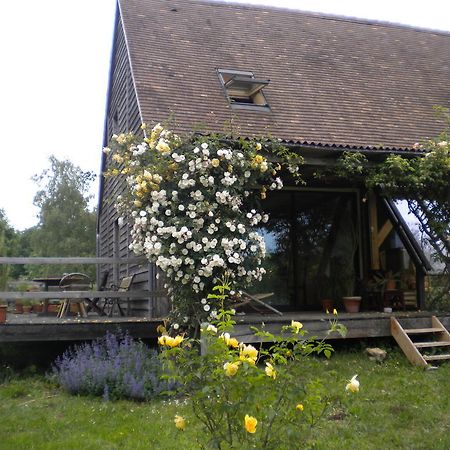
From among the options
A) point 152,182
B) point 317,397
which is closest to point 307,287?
point 152,182

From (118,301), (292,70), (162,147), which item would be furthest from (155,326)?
(292,70)

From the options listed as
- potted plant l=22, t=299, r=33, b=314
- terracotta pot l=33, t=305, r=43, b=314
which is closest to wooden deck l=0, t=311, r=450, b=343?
terracotta pot l=33, t=305, r=43, b=314

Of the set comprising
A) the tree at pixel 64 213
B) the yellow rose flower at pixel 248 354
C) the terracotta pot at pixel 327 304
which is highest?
the tree at pixel 64 213

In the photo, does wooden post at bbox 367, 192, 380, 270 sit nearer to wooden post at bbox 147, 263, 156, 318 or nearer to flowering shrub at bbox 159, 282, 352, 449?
wooden post at bbox 147, 263, 156, 318

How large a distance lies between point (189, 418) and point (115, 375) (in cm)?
140

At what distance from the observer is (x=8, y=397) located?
647cm

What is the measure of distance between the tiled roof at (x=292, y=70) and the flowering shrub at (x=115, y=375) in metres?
3.44

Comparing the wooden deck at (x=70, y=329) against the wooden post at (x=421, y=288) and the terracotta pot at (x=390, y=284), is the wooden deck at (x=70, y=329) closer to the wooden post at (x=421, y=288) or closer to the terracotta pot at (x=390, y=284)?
the terracotta pot at (x=390, y=284)

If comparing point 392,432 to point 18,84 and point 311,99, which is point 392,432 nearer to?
point 311,99

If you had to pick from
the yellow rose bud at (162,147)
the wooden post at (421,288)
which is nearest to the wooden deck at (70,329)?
the yellow rose bud at (162,147)

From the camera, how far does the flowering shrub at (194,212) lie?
6988mm

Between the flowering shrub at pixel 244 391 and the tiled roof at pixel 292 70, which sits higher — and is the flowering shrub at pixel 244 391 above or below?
below

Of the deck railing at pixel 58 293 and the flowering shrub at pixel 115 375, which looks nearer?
the flowering shrub at pixel 115 375

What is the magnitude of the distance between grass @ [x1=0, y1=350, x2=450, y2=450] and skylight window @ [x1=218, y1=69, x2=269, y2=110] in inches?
202
